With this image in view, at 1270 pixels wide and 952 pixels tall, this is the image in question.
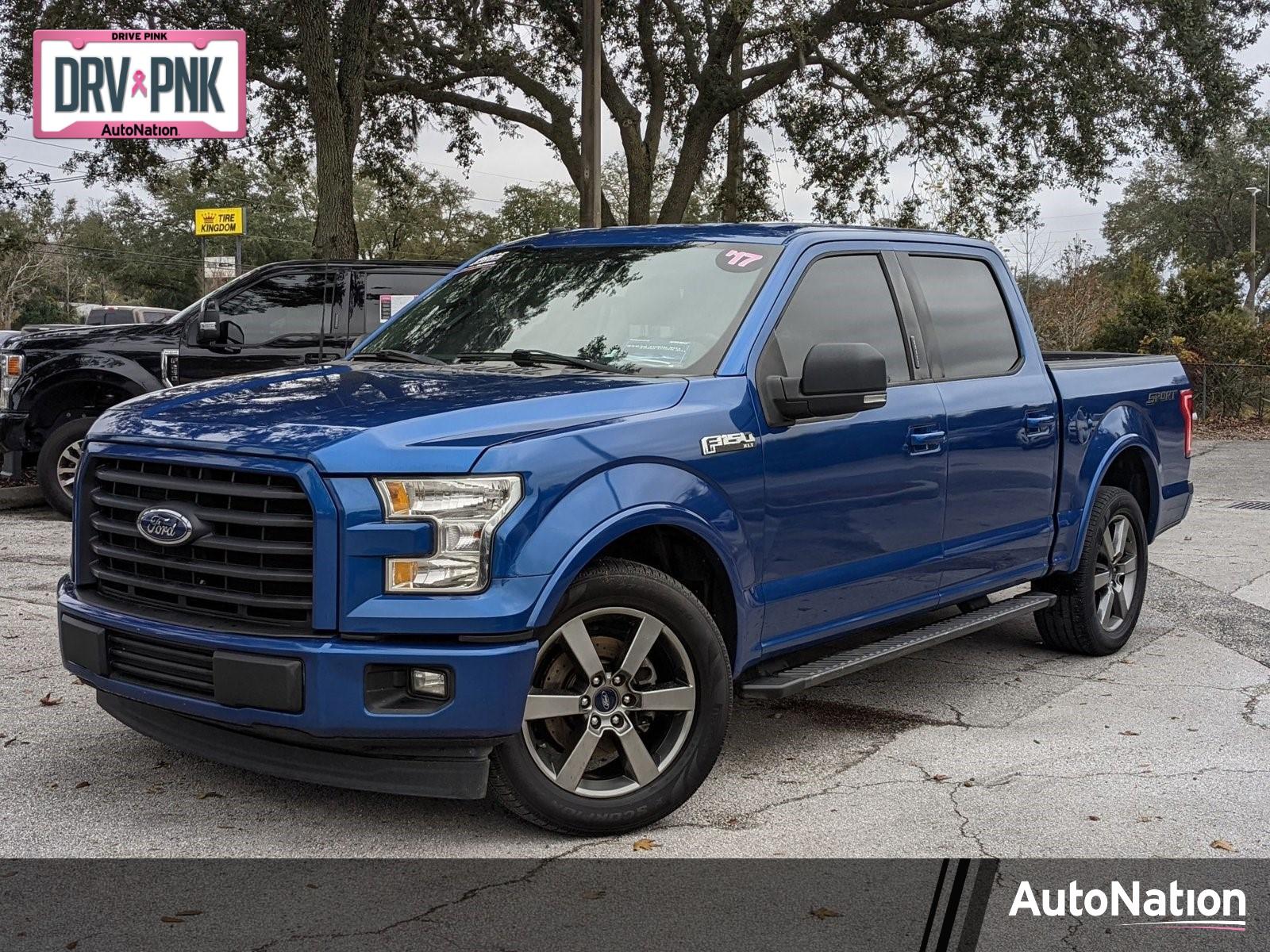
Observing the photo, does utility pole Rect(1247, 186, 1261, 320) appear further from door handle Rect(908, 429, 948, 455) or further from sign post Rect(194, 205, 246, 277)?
door handle Rect(908, 429, 948, 455)

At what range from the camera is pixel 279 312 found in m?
11.5

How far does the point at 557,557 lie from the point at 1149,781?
2.44 meters

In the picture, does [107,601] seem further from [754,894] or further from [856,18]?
[856,18]

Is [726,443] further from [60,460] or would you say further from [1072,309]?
[1072,309]

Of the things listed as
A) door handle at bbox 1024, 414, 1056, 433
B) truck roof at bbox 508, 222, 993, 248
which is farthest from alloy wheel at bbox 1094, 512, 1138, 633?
truck roof at bbox 508, 222, 993, 248

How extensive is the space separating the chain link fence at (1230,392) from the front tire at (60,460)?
1973 cm

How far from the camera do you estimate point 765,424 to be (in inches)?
188

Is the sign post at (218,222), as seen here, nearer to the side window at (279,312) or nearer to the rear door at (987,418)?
the side window at (279,312)

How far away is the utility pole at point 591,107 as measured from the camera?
61.3 ft

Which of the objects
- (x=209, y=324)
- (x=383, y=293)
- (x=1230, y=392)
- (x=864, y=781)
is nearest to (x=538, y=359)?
(x=864, y=781)

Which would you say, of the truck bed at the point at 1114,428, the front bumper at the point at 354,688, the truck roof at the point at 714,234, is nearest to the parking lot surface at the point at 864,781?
the front bumper at the point at 354,688

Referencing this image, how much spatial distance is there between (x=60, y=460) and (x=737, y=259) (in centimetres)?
790

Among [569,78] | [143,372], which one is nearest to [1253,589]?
[143,372]

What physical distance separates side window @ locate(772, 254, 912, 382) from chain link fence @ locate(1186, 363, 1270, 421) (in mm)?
21064
